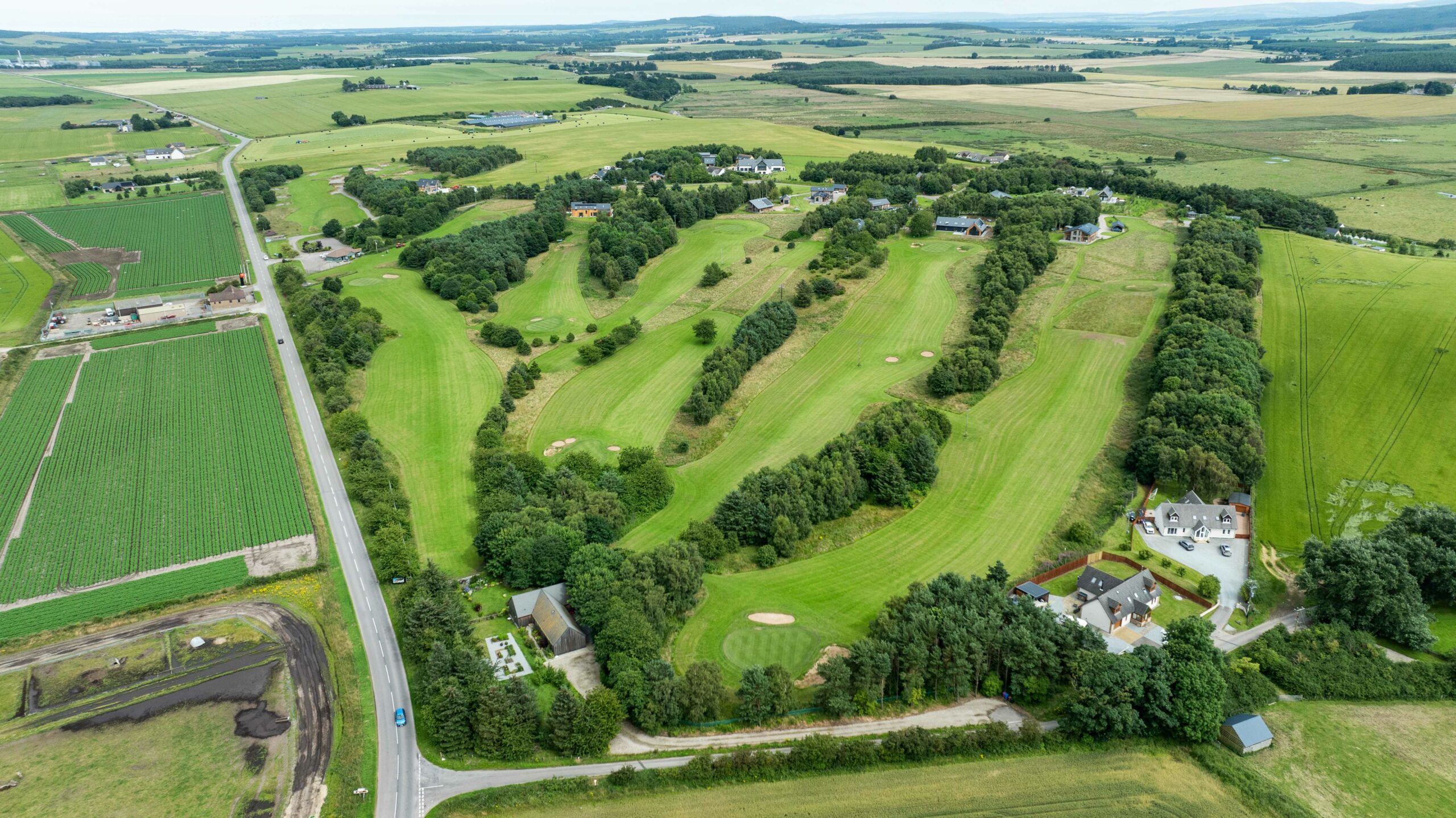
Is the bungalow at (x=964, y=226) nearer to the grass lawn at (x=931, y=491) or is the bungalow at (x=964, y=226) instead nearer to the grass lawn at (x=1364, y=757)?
the grass lawn at (x=931, y=491)

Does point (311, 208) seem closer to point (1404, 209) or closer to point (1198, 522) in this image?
point (1198, 522)

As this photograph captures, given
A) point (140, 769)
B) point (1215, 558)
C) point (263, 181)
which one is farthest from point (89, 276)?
point (1215, 558)

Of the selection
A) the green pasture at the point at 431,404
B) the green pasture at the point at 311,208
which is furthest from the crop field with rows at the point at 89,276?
the green pasture at the point at 431,404

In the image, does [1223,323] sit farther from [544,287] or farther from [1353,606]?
[544,287]

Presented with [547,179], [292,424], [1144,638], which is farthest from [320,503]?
[547,179]

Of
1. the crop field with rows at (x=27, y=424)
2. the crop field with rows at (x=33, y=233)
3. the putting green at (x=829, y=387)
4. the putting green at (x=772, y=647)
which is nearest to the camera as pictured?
the putting green at (x=772, y=647)

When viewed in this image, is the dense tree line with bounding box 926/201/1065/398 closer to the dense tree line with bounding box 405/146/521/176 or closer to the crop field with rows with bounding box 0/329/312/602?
the crop field with rows with bounding box 0/329/312/602
